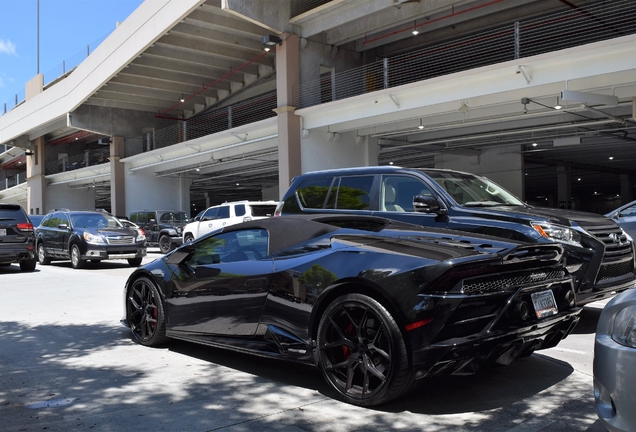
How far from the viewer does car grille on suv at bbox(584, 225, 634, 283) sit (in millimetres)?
6508

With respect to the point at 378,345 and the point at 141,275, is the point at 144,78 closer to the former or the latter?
the point at 141,275

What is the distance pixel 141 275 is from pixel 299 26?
20.3 meters

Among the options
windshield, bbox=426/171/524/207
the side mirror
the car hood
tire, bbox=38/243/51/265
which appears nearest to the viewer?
the car hood

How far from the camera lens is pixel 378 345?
3881 mm

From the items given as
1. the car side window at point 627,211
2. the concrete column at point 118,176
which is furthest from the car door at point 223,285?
the concrete column at point 118,176

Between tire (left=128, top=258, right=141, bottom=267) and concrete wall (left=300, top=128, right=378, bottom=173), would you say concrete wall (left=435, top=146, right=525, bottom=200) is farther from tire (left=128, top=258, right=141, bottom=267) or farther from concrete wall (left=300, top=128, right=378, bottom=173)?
tire (left=128, top=258, right=141, bottom=267)

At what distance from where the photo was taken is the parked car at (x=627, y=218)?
10328mm

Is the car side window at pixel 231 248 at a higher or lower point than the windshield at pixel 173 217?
lower

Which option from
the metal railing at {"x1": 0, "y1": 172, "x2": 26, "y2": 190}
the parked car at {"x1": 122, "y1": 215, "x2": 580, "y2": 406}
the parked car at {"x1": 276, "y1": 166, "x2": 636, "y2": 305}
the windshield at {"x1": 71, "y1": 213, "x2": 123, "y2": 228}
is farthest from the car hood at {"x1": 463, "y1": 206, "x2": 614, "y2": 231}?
the metal railing at {"x1": 0, "y1": 172, "x2": 26, "y2": 190}

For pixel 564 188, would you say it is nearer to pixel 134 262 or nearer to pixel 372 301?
pixel 134 262

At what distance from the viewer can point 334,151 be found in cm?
2409

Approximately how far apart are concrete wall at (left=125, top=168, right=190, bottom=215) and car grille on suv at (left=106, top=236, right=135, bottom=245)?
69.7 ft

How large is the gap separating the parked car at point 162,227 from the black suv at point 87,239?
625 cm

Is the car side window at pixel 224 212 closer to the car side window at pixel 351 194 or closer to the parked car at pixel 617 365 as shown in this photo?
the car side window at pixel 351 194
